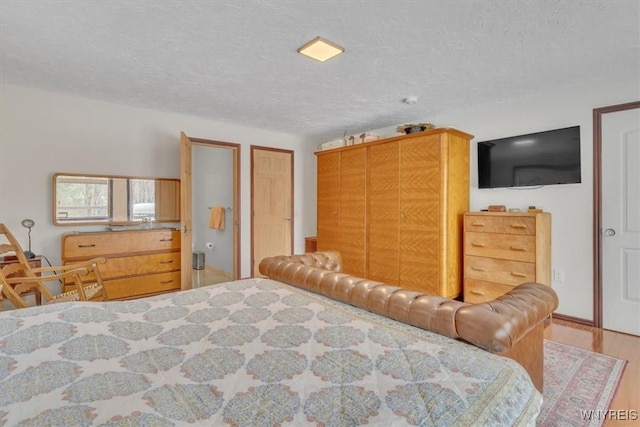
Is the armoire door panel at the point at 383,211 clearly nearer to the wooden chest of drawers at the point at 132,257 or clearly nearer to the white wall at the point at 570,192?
the white wall at the point at 570,192

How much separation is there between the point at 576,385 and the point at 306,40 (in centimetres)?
287

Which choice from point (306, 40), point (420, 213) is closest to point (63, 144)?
point (306, 40)

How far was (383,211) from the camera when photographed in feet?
13.2

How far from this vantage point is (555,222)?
10.7 ft

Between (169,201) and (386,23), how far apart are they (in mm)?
3260

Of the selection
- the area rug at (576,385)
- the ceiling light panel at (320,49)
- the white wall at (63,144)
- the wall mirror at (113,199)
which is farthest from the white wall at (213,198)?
the area rug at (576,385)

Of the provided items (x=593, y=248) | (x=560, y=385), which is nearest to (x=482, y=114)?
(x=593, y=248)

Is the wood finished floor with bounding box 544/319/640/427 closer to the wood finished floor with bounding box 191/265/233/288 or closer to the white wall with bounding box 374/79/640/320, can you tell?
the white wall with bounding box 374/79/640/320

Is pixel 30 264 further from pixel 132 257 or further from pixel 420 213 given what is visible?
pixel 420 213

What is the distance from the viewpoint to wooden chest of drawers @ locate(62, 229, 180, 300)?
3.29 meters

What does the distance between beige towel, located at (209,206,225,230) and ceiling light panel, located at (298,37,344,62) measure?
3367 millimetres

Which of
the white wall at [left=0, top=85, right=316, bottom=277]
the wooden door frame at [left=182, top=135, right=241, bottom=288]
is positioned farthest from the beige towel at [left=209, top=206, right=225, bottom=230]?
the white wall at [left=0, top=85, right=316, bottom=277]

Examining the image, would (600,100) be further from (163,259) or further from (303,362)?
(163,259)

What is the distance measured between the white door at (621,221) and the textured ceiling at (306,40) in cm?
51
